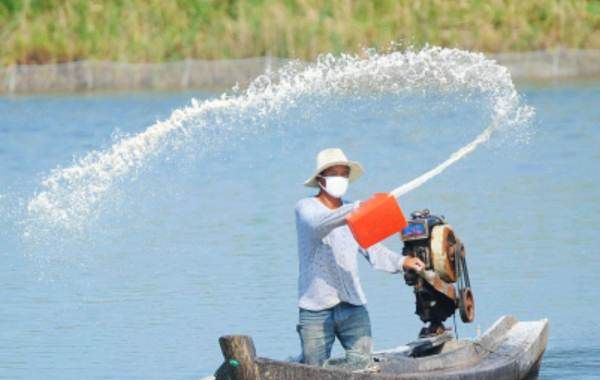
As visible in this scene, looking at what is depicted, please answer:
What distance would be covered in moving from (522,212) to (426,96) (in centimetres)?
923

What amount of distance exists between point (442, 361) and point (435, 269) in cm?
51

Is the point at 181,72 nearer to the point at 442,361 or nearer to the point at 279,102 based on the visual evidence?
the point at 279,102

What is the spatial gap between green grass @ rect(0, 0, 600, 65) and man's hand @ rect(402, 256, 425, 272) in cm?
1977

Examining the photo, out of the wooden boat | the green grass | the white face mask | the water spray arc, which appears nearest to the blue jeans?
the wooden boat

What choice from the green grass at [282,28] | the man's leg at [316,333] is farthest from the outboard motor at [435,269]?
the green grass at [282,28]

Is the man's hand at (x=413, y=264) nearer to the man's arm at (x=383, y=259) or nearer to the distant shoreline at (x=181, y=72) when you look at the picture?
the man's arm at (x=383, y=259)

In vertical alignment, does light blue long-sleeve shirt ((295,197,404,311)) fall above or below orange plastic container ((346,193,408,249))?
below

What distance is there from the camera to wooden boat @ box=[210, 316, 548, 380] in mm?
8508

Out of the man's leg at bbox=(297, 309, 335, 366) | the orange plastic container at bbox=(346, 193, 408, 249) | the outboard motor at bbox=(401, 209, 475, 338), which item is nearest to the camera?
the orange plastic container at bbox=(346, 193, 408, 249)

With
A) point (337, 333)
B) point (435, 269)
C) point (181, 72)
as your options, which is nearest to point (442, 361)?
point (435, 269)

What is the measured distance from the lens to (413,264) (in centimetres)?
937

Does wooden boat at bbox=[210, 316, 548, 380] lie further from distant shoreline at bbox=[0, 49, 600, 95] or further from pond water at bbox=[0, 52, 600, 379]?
distant shoreline at bbox=[0, 49, 600, 95]

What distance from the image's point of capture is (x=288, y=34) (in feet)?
97.3


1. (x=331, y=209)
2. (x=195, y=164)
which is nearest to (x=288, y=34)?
(x=195, y=164)
